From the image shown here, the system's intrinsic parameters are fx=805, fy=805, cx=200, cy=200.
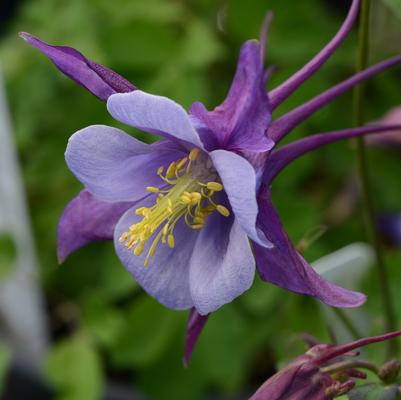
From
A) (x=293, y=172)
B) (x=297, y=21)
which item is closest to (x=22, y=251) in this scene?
(x=293, y=172)

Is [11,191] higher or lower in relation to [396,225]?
higher

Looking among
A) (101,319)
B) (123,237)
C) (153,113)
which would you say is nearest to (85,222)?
(123,237)

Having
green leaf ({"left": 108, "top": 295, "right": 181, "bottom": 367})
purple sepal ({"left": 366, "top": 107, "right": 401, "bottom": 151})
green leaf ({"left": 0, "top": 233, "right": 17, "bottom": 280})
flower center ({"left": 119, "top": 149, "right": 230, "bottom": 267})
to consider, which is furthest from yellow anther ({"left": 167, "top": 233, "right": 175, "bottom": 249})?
green leaf ({"left": 0, "top": 233, "right": 17, "bottom": 280})

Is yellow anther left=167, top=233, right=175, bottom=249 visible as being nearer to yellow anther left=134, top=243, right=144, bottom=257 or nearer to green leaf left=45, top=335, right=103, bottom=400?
yellow anther left=134, top=243, right=144, bottom=257

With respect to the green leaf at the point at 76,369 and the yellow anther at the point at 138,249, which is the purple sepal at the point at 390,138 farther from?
the green leaf at the point at 76,369

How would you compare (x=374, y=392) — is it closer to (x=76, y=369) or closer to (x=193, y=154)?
(x=193, y=154)

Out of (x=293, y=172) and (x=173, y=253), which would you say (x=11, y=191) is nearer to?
(x=293, y=172)

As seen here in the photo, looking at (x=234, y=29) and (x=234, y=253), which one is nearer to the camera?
(x=234, y=253)

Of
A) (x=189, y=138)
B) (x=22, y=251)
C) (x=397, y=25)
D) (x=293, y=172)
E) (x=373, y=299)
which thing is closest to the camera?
(x=189, y=138)
